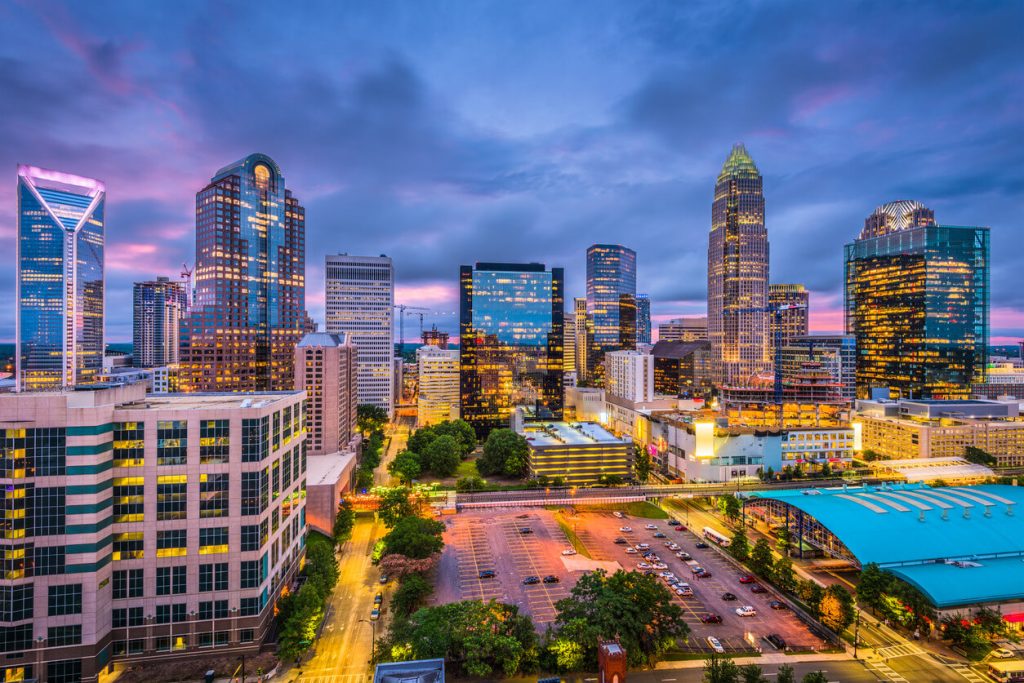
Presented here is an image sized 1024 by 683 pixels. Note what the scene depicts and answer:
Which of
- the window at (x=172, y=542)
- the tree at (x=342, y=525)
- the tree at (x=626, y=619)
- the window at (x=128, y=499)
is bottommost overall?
the tree at (x=342, y=525)

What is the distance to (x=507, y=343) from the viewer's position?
185 m

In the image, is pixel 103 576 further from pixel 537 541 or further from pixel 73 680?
pixel 537 541

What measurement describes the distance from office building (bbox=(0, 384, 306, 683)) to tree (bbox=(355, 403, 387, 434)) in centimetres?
12774

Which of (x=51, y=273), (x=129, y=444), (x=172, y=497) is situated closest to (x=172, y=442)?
(x=129, y=444)

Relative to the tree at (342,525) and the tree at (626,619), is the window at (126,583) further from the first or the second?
the tree at (626,619)

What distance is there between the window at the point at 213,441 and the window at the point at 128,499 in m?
6.90

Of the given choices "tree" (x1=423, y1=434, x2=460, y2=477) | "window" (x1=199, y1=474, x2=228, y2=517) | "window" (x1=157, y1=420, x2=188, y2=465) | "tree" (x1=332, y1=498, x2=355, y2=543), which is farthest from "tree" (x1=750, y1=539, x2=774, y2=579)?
"tree" (x1=423, y1=434, x2=460, y2=477)

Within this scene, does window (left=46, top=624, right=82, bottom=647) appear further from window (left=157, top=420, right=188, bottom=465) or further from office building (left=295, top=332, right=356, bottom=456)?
office building (left=295, top=332, right=356, bottom=456)

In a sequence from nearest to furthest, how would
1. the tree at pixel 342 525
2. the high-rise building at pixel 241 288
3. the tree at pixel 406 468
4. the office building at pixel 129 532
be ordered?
the office building at pixel 129 532
the tree at pixel 342 525
the tree at pixel 406 468
the high-rise building at pixel 241 288

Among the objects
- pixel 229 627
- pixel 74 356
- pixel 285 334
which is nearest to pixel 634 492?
pixel 229 627

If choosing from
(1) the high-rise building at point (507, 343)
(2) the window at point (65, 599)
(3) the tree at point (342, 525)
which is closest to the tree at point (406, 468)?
(3) the tree at point (342, 525)

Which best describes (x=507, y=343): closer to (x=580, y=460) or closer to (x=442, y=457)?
(x=442, y=457)

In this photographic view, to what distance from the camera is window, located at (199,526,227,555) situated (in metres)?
54.8

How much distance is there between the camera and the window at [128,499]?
53812mm
